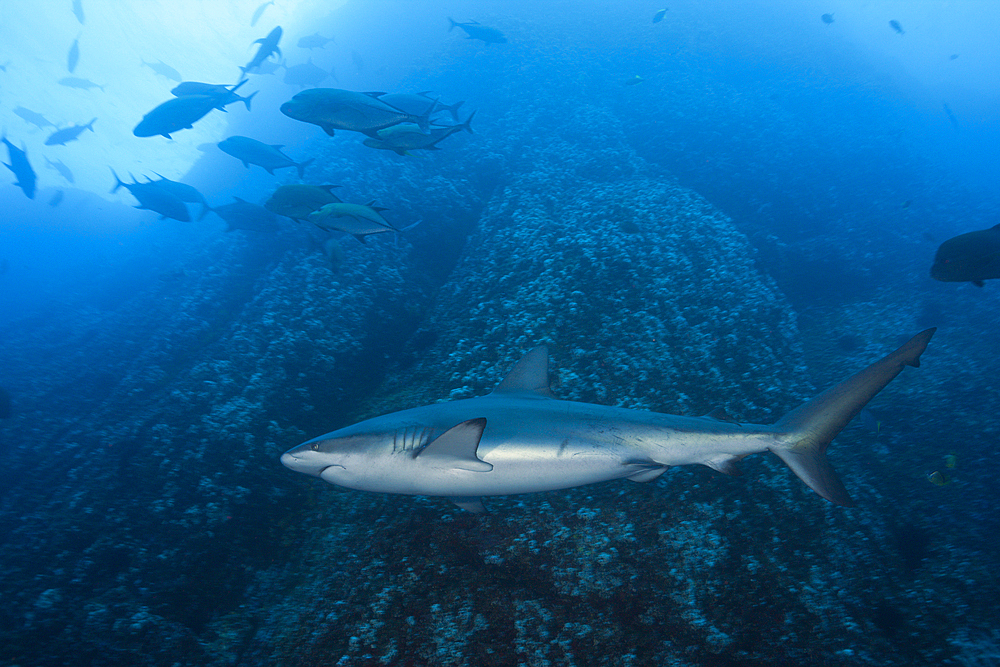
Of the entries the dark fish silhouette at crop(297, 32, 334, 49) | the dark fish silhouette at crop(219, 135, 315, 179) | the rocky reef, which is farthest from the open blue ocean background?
the dark fish silhouette at crop(297, 32, 334, 49)

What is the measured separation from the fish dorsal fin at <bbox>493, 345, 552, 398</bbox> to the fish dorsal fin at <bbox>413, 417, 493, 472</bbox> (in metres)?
1.32

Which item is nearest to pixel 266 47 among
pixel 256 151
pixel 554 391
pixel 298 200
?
pixel 256 151

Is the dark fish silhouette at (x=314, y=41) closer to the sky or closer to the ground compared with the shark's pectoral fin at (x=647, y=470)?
closer to the sky

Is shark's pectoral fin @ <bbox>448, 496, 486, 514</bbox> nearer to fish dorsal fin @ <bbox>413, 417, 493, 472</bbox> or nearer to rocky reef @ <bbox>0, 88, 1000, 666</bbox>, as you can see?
rocky reef @ <bbox>0, 88, 1000, 666</bbox>

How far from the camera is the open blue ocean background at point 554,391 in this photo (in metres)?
3.80

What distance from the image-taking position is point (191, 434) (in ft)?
20.2

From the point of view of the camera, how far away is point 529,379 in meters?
4.71

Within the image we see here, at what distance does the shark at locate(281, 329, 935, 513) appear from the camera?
358 cm

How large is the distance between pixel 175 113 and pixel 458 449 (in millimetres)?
11304

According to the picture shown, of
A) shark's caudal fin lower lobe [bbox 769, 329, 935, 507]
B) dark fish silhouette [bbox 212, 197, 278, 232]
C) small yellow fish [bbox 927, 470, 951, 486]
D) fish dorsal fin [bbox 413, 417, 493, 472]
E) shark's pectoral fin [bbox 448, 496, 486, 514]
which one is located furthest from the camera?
dark fish silhouette [bbox 212, 197, 278, 232]

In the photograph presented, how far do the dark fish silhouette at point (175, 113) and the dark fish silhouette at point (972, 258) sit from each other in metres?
14.6

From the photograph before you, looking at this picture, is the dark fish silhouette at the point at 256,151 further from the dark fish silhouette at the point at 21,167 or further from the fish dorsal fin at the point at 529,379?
the fish dorsal fin at the point at 529,379

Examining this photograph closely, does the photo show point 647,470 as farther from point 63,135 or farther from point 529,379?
point 63,135

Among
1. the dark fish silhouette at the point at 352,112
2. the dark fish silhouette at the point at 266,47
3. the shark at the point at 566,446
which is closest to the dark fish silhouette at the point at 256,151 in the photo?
the dark fish silhouette at the point at 352,112
